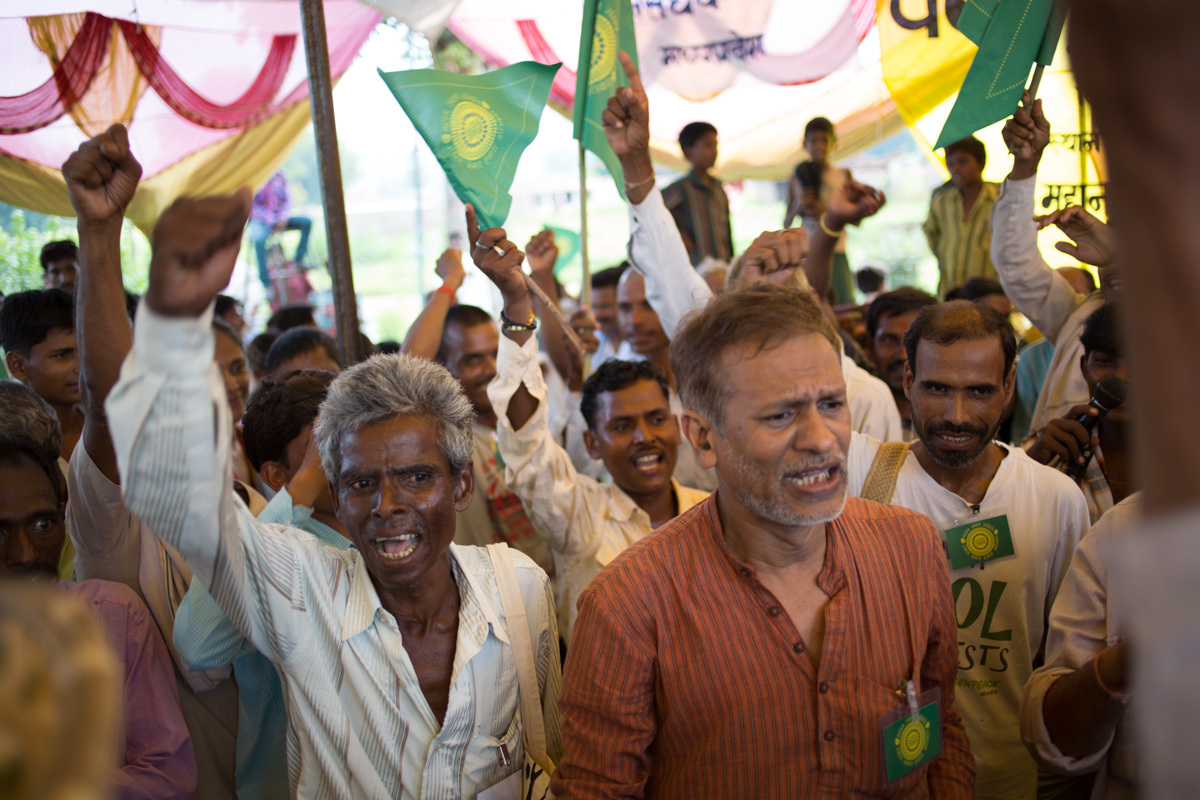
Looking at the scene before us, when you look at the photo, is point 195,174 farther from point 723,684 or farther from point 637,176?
point 723,684

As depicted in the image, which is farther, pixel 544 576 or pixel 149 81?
Answer: pixel 149 81

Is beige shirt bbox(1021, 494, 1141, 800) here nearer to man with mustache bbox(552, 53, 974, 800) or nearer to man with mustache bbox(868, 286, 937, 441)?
man with mustache bbox(552, 53, 974, 800)

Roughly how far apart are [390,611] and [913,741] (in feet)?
4.00

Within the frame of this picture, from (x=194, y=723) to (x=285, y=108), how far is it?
17.8 feet

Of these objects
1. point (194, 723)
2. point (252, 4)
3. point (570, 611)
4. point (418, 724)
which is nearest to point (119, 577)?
point (194, 723)

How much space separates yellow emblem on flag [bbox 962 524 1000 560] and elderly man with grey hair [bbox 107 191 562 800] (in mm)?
1206

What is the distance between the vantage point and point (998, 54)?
341 cm

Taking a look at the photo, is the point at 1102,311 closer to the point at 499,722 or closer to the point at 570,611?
the point at 570,611

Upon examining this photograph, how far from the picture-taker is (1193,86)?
58 centimetres

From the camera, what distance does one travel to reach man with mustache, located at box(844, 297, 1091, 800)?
246 cm

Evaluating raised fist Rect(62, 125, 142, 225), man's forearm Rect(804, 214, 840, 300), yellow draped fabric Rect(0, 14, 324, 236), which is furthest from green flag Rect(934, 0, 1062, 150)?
yellow draped fabric Rect(0, 14, 324, 236)

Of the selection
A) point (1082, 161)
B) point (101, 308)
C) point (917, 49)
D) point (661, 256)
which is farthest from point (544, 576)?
point (1082, 161)

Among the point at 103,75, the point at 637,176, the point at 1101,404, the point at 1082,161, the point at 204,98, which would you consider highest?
the point at 204,98

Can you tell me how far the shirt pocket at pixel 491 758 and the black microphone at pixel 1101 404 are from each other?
188 centimetres
